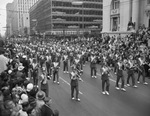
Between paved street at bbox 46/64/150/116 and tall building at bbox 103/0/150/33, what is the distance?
19.8 m

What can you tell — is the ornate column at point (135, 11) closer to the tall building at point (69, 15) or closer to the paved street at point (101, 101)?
the paved street at point (101, 101)

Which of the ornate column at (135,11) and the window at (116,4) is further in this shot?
the window at (116,4)

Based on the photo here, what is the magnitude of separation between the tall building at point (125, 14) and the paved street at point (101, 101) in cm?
1984

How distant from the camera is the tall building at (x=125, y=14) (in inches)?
1133

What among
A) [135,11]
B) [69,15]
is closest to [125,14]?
[135,11]

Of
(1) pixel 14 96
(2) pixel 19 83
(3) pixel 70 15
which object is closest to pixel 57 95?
(2) pixel 19 83

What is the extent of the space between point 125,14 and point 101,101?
24.8 metres

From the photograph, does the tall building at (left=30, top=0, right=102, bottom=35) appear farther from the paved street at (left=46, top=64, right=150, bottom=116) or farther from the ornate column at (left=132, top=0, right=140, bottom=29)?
the paved street at (left=46, top=64, right=150, bottom=116)

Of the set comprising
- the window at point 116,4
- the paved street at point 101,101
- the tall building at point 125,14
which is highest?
the window at point 116,4

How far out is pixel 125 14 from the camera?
3077 cm

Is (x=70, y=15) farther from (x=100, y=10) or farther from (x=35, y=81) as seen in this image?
(x=35, y=81)

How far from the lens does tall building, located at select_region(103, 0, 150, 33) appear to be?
94.5 feet

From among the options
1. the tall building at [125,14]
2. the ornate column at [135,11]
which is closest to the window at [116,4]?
the tall building at [125,14]

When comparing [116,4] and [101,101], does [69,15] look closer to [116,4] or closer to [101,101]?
[116,4]
